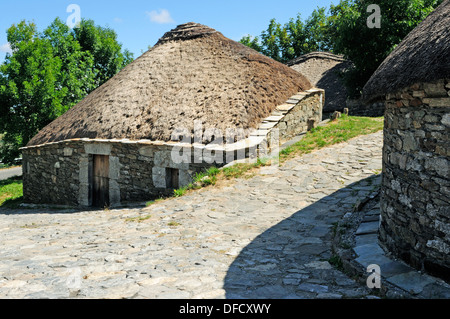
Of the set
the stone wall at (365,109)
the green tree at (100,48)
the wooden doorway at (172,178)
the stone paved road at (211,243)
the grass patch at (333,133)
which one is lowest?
the stone paved road at (211,243)

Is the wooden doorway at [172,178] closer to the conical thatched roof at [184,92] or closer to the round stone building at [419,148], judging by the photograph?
the conical thatched roof at [184,92]

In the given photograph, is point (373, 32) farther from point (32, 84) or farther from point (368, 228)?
point (32, 84)

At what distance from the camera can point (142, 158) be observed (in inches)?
409

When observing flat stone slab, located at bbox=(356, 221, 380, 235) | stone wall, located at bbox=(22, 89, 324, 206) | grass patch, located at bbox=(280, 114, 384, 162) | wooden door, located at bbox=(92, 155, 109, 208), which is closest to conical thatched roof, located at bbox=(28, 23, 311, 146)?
stone wall, located at bbox=(22, 89, 324, 206)

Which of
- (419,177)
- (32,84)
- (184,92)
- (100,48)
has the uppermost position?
(100,48)

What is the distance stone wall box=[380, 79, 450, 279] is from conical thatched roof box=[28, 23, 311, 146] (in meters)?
6.01

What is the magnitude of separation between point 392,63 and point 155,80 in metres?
9.22

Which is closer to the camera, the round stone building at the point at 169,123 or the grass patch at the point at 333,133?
the round stone building at the point at 169,123

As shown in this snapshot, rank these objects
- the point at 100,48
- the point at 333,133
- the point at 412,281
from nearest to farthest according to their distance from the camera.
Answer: the point at 412,281
the point at 333,133
the point at 100,48

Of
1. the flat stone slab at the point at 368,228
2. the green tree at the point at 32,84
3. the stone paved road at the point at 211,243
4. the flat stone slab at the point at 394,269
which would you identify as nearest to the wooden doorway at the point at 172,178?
the stone paved road at the point at 211,243

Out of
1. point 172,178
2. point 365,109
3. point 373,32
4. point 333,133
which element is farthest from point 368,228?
point 365,109

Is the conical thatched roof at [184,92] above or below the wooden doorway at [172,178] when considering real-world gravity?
above

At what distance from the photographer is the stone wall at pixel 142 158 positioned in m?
9.77

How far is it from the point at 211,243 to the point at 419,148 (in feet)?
10.1
